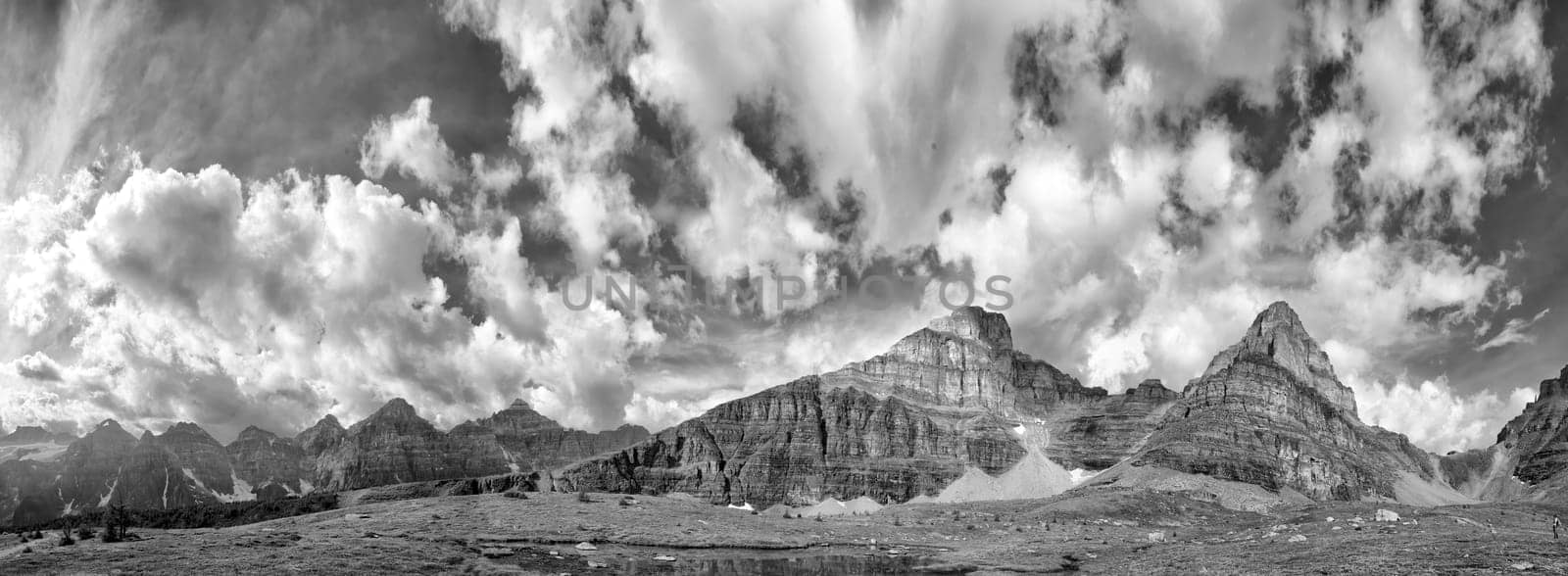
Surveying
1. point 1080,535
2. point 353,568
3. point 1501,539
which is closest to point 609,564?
point 353,568

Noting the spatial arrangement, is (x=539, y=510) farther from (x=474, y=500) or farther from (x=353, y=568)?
(x=353, y=568)

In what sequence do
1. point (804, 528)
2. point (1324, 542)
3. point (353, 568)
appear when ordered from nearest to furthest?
point (353, 568) < point (1324, 542) < point (804, 528)

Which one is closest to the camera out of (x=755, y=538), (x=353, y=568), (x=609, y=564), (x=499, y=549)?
(x=353, y=568)

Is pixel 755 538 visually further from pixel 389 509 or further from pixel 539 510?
pixel 389 509

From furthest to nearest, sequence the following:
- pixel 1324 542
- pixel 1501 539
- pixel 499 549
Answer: pixel 499 549 < pixel 1324 542 < pixel 1501 539

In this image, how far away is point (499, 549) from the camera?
8100 cm

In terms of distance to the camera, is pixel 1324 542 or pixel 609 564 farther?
pixel 609 564

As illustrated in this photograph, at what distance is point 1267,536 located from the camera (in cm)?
8194

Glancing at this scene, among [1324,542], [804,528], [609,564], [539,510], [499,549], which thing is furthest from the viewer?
[804,528]

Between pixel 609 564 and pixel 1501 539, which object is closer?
pixel 1501 539

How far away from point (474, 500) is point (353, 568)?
255 feet

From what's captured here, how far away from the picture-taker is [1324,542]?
68.9 m

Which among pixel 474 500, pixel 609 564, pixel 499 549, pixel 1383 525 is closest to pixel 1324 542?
pixel 1383 525

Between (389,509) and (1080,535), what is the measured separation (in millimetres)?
110506
